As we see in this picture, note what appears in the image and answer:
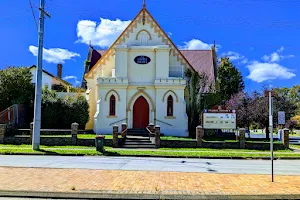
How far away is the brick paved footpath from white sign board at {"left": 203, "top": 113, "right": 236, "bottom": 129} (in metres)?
13.8

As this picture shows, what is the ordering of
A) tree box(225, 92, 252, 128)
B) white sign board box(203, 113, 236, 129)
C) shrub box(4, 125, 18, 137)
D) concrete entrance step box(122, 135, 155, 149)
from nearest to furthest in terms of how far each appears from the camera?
concrete entrance step box(122, 135, 155, 149) → white sign board box(203, 113, 236, 129) → shrub box(4, 125, 18, 137) → tree box(225, 92, 252, 128)

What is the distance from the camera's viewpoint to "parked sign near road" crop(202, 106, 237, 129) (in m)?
25.0

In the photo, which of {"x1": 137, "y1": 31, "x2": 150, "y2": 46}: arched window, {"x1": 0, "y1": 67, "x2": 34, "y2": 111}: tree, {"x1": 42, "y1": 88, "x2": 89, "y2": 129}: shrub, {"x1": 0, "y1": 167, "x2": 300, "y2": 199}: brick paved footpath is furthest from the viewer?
{"x1": 137, "y1": 31, "x2": 150, "y2": 46}: arched window

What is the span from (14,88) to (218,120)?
1926 cm

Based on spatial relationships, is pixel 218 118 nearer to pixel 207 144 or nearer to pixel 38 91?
pixel 207 144

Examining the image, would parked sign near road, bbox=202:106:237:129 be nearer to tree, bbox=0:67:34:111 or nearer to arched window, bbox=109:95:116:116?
arched window, bbox=109:95:116:116

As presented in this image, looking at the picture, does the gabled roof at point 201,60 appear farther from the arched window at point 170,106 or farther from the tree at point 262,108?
the arched window at point 170,106

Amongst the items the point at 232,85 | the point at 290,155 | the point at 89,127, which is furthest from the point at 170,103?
the point at 232,85

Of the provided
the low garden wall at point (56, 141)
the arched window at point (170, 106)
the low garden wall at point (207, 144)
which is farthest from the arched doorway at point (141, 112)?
the low garden wall at point (56, 141)

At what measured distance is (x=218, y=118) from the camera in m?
25.1

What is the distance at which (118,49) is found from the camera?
29.5 meters

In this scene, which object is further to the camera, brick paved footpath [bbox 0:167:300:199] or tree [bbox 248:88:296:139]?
tree [bbox 248:88:296:139]

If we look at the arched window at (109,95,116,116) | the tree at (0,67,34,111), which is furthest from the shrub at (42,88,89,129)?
the arched window at (109,95,116,116)

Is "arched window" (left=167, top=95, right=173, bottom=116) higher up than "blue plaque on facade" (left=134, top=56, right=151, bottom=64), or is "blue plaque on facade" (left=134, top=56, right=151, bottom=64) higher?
"blue plaque on facade" (left=134, top=56, right=151, bottom=64)
